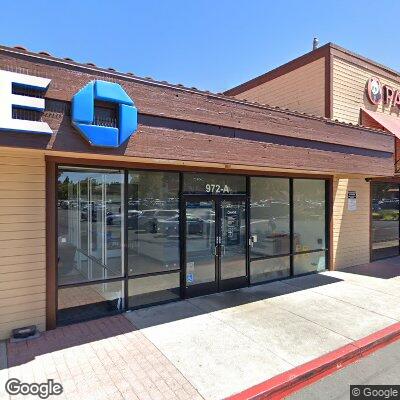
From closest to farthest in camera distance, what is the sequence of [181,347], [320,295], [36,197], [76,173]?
[181,347], [36,197], [76,173], [320,295]

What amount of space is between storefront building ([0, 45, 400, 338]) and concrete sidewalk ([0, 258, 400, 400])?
70cm

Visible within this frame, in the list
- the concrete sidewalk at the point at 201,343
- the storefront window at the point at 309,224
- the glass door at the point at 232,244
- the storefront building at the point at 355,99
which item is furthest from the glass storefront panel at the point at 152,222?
the storefront building at the point at 355,99

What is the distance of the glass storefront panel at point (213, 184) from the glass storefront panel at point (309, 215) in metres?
2.10

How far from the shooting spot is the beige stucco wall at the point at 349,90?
34.7 ft

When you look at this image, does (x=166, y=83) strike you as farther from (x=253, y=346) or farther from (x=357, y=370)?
(x=357, y=370)

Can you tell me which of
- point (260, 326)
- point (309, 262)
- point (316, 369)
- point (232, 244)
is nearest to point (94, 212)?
point (232, 244)

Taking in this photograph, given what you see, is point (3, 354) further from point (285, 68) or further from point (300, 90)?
point (285, 68)

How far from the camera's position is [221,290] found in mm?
8211

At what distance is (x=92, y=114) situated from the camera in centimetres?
484

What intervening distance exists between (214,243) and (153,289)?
70.8 inches

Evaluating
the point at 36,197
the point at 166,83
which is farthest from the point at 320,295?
the point at 36,197

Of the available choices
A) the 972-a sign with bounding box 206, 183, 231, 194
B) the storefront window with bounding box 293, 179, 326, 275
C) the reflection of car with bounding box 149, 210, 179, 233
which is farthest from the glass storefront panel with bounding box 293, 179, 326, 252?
the reflection of car with bounding box 149, 210, 179, 233

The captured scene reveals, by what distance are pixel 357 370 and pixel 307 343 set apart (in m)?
0.84

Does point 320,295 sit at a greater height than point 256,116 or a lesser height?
lesser
